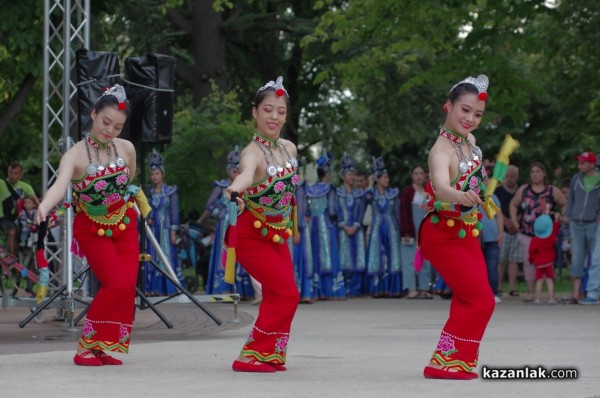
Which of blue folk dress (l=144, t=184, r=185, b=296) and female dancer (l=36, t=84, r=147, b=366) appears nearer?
female dancer (l=36, t=84, r=147, b=366)

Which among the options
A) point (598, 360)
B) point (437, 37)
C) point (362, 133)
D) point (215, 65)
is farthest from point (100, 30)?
point (598, 360)

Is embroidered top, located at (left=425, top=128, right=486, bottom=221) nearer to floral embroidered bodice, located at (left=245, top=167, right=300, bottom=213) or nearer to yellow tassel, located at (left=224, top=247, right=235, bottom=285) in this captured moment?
floral embroidered bodice, located at (left=245, top=167, right=300, bottom=213)

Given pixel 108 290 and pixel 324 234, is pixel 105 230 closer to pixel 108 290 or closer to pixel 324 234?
pixel 108 290

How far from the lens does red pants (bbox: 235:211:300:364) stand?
9.35 meters

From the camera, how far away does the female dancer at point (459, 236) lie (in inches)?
349

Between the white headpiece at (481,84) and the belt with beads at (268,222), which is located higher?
the white headpiece at (481,84)

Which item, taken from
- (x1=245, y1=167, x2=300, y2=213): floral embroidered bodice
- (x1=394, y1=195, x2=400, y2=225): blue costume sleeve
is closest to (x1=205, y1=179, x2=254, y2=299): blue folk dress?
(x1=394, y1=195, x2=400, y2=225): blue costume sleeve

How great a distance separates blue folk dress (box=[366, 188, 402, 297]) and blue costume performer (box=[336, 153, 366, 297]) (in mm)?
132

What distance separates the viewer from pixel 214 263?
1916 centimetres

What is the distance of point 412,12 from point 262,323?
1134 centimetres

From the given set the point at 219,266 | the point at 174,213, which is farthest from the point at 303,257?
the point at 174,213

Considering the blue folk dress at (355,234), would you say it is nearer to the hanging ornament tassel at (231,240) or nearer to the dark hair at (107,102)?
the dark hair at (107,102)

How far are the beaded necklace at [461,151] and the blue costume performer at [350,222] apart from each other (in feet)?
34.5

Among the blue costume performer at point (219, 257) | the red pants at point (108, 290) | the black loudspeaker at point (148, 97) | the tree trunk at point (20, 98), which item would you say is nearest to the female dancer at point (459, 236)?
the red pants at point (108, 290)
